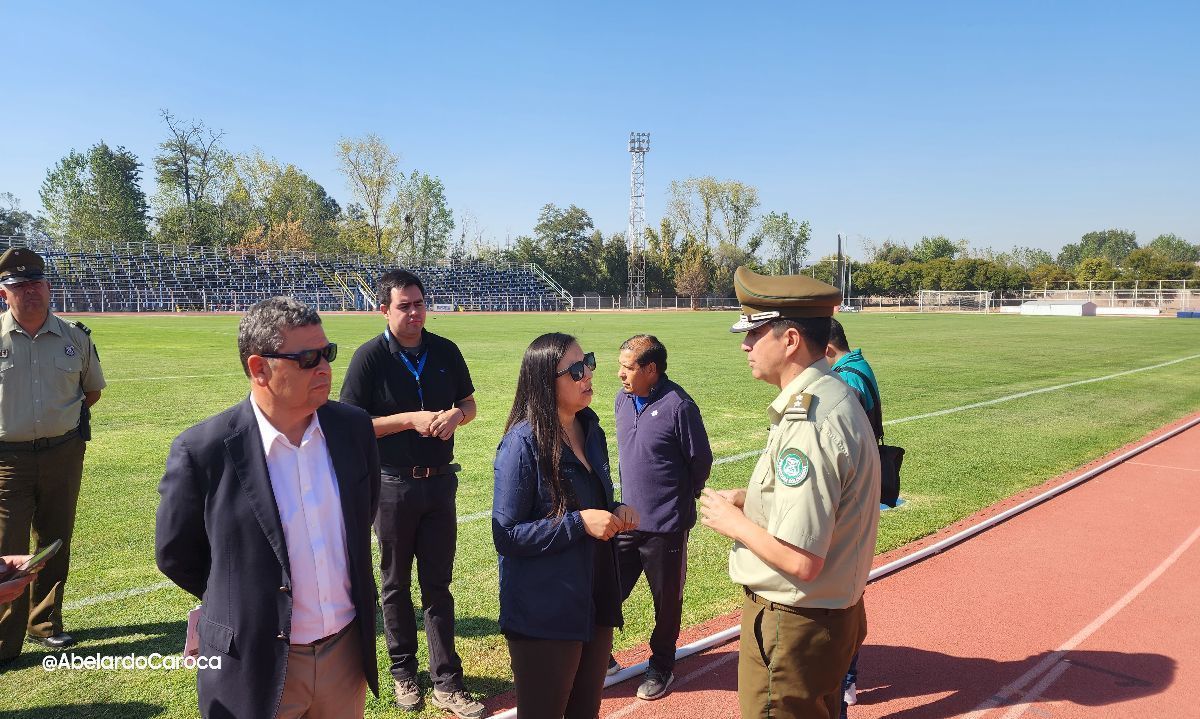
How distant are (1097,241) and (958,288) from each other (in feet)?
374

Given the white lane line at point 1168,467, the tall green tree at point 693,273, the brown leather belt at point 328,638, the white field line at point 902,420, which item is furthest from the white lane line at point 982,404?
the tall green tree at point 693,273

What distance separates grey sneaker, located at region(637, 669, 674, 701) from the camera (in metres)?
4.19

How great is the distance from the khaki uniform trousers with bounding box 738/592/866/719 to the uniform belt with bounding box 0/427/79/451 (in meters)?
4.58

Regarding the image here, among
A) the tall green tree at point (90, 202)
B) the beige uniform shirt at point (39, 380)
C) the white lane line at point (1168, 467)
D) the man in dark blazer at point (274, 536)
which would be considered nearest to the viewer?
the man in dark blazer at point (274, 536)

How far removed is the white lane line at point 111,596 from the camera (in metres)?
5.29

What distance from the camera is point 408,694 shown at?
161 inches

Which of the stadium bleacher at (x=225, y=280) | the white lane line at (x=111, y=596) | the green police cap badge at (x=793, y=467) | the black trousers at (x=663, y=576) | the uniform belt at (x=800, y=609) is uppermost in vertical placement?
the stadium bleacher at (x=225, y=280)

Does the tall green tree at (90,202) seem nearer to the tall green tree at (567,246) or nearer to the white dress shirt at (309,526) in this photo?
the tall green tree at (567,246)

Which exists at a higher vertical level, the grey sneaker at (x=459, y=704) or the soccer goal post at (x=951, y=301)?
the soccer goal post at (x=951, y=301)

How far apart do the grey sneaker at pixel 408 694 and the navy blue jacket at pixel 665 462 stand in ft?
5.18

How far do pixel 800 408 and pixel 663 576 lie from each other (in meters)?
2.04

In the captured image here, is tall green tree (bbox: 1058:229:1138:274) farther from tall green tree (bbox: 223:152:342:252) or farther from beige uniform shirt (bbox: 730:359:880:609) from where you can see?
beige uniform shirt (bbox: 730:359:880:609)

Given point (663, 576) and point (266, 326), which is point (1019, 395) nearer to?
point (663, 576)

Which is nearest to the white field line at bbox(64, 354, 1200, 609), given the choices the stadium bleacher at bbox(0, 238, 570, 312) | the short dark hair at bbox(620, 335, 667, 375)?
the short dark hair at bbox(620, 335, 667, 375)
